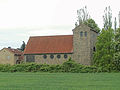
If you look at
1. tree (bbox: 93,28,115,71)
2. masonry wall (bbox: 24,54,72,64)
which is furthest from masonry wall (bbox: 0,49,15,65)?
tree (bbox: 93,28,115,71)

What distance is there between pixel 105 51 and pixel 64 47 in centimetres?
1232

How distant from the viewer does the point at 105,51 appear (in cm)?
4938

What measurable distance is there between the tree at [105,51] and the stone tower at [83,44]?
23.9 ft

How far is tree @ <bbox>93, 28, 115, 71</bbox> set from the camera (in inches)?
1921

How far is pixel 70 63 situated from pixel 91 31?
11.4 metres

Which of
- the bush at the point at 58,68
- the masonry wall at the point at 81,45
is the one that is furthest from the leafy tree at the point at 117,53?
the masonry wall at the point at 81,45

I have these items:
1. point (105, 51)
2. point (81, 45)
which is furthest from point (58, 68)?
point (81, 45)

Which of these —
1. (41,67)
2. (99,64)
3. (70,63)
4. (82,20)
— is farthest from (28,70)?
(82,20)

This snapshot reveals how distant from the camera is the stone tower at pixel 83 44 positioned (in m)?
57.7

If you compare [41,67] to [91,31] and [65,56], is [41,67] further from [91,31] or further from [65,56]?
[91,31]

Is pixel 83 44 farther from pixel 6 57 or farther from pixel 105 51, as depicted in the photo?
pixel 6 57
